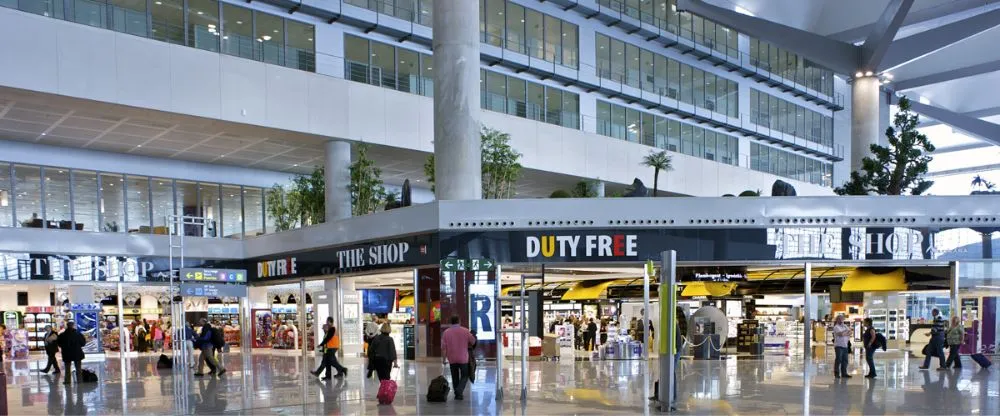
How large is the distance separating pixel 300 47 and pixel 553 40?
43.0 feet

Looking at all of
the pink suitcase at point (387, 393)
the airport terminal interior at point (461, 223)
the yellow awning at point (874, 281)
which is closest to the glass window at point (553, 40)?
the airport terminal interior at point (461, 223)

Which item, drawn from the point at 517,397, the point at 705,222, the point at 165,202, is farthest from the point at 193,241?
the point at 517,397

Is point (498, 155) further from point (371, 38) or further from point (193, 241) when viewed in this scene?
point (193, 241)

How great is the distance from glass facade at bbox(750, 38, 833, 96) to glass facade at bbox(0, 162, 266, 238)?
97.0 feet

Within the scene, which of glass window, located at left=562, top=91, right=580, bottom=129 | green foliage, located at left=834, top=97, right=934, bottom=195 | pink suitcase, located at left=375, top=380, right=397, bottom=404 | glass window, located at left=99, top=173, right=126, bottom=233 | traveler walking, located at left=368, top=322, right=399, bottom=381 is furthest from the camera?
glass window, located at left=562, top=91, right=580, bottom=129

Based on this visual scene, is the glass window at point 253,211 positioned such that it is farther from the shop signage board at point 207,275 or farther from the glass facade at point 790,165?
the glass facade at point 790,165

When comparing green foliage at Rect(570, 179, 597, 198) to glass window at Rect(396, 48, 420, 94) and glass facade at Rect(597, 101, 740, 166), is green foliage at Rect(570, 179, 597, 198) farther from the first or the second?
glass window at Rect(396, 48, 420, 94)

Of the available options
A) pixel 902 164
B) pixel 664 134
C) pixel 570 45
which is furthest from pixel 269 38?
pixel 664 134

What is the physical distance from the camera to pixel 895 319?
28.8 m

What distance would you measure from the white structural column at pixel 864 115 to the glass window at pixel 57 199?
32.2 metres

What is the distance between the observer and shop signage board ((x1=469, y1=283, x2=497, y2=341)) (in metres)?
25.8

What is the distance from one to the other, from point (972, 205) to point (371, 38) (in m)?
21.1

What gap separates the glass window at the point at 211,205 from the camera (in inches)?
1549

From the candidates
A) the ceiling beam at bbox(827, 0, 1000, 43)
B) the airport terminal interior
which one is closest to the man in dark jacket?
the airport terminal interior
